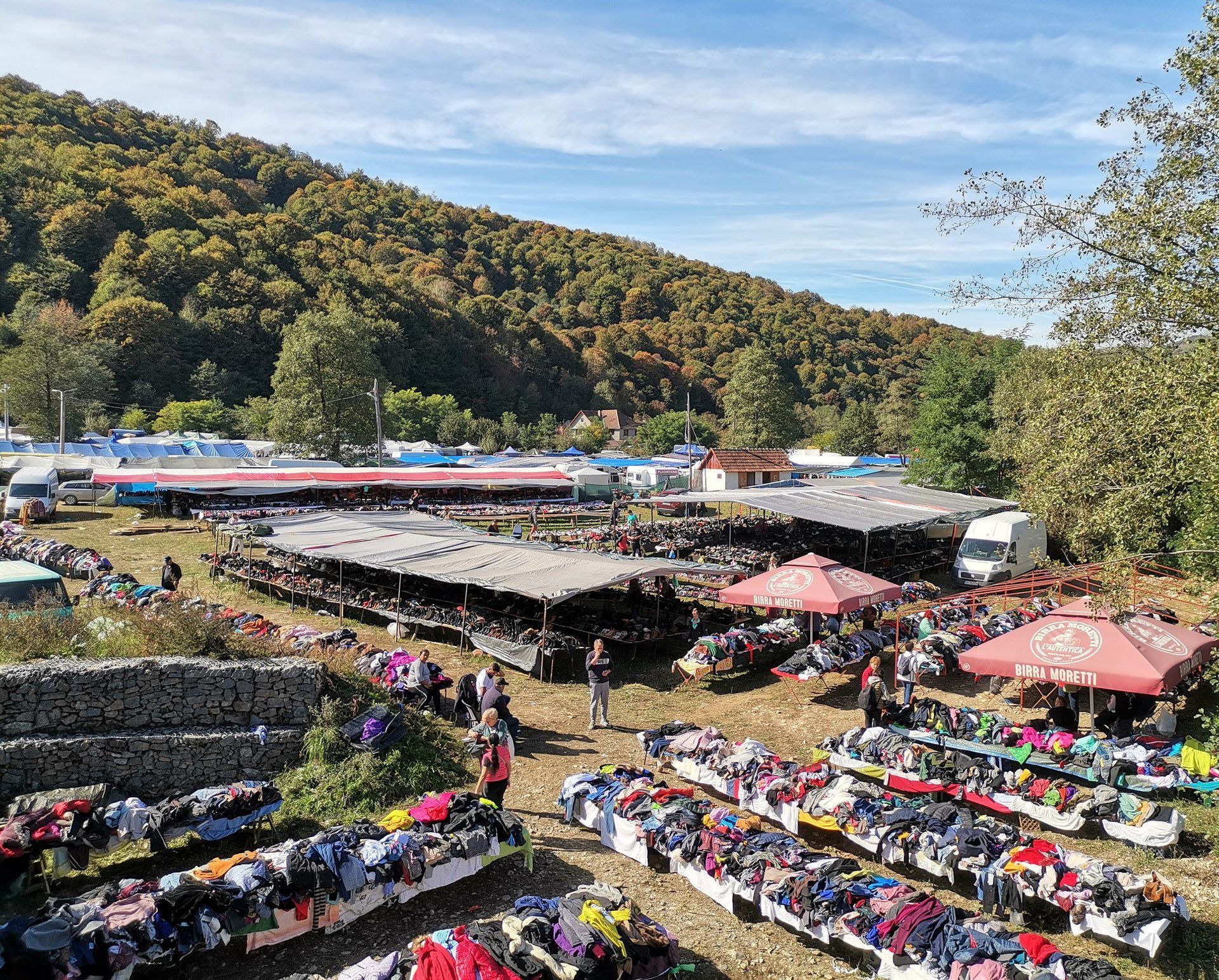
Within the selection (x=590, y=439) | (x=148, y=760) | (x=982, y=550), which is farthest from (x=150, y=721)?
(x=590, y=439)

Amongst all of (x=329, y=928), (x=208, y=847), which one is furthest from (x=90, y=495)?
(x=329, y=928)

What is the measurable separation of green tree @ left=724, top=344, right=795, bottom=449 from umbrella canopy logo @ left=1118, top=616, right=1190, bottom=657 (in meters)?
44.0

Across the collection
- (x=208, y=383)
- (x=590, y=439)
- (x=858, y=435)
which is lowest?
(x=590, y=439)

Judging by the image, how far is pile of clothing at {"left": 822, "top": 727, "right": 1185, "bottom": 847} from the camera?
23.6 feet

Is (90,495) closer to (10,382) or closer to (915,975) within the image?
(10,382)

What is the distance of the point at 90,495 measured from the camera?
30891mm

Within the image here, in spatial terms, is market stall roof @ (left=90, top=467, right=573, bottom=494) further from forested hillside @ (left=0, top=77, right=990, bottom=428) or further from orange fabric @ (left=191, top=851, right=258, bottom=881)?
forested hillside @ (left=0, top=77, right=990, bottom=428)

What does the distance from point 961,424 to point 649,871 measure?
28.6 meters

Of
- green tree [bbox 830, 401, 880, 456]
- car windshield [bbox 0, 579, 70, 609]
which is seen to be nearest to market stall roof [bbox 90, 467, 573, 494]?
car windshield [bbox 0, 579, 70, 609]

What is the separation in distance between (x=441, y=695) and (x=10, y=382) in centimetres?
5070

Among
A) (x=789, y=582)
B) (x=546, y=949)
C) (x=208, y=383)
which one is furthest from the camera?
(x=208, y=383)

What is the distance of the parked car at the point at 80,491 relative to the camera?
30219 millimetres

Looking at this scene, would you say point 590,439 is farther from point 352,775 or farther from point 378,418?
point 352,775

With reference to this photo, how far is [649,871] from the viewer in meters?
7.08
